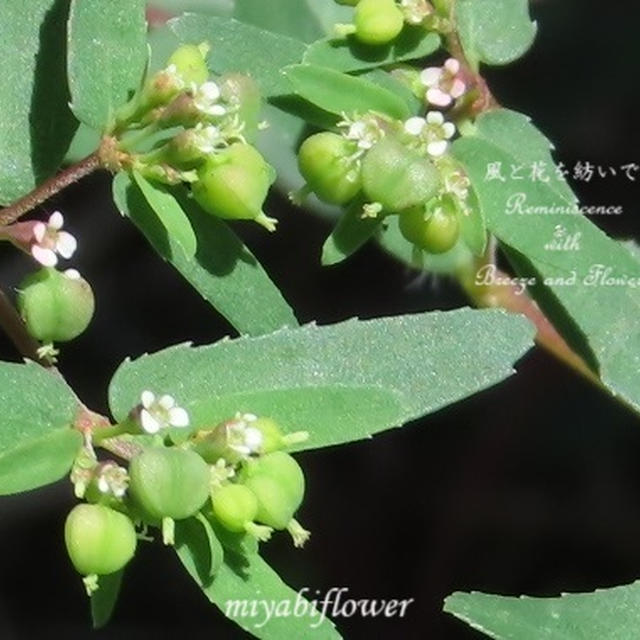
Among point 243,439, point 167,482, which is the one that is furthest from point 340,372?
point 167,482

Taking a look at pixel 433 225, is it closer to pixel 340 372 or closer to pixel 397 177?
pixel 397 177

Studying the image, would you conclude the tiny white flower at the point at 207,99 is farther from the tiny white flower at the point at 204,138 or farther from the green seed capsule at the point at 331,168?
the green seed capsule at the point at 331,168

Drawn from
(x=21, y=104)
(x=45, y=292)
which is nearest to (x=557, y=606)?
(x=45, y=292)

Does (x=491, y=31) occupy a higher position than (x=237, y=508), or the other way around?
(x=491, y=31)

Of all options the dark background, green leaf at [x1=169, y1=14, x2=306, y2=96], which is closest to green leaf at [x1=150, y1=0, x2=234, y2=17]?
the dark background

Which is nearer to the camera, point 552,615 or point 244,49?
point 552,615

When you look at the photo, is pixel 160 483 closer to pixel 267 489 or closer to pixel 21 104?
pixel 267 489
